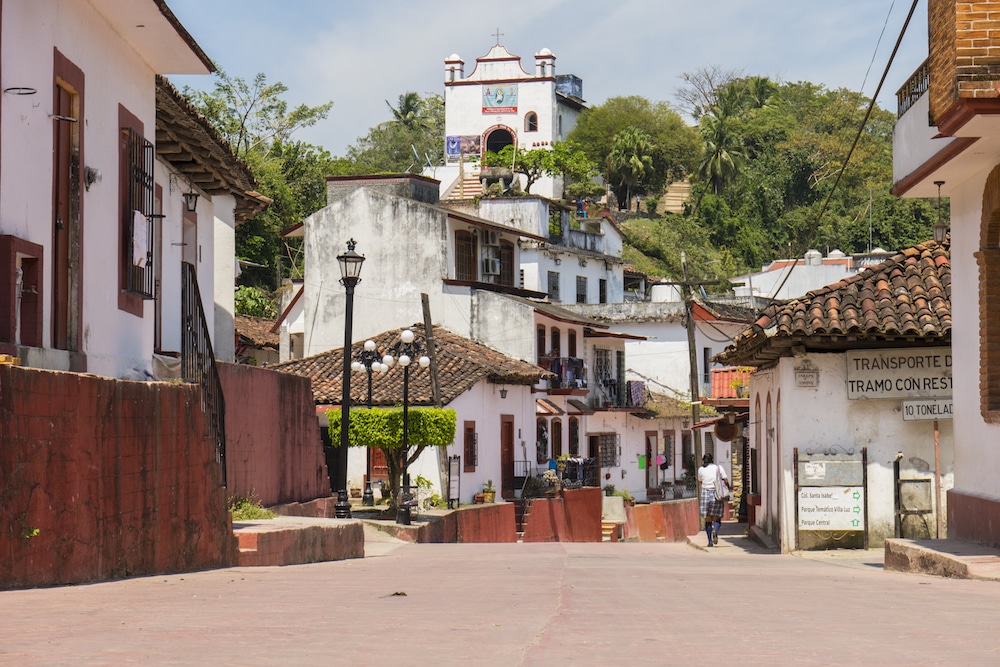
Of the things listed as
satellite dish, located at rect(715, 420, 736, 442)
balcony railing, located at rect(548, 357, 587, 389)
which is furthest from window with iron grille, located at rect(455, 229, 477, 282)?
satellite dish, located at rect(715, 420, 736, 442)

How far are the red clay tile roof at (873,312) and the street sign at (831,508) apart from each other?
6.68 ft

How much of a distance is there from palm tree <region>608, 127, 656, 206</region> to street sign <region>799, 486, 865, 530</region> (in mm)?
72013

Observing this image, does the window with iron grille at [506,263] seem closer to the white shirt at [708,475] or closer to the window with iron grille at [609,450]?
the window with iron grille at [609,450]

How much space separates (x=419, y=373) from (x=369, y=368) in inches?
350

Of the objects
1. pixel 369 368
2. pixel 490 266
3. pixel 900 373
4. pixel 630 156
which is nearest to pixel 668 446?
pixel 490 266

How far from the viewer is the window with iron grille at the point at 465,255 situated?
4406 cm

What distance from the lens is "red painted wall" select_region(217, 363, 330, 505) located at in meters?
19.4

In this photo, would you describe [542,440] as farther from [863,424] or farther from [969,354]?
[969,354]

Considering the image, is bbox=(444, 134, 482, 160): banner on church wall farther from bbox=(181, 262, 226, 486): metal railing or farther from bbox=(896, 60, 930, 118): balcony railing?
bbox=(896, 60, 930, 118): balcony railing

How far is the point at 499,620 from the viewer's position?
8.00 meters

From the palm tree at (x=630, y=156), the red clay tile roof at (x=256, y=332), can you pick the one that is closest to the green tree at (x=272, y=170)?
the red clay tile roof at (x=256, y=332)

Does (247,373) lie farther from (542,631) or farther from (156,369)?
(542,631)

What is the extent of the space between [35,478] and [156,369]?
586 centimetres

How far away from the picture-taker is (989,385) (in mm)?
14039
